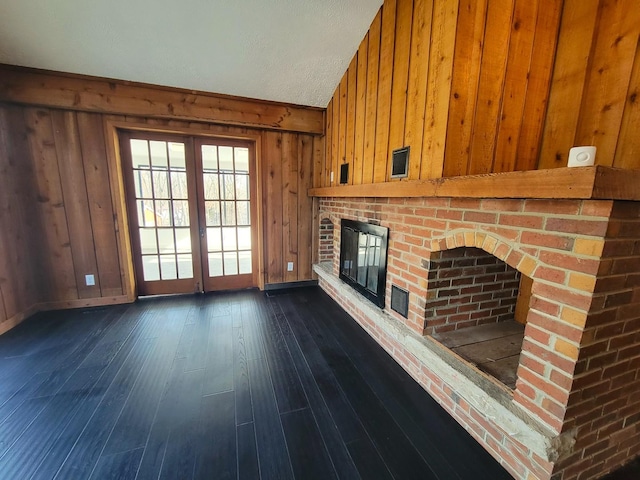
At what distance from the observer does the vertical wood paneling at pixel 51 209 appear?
272cm

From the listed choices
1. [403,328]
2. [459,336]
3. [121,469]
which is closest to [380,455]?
[403,328]

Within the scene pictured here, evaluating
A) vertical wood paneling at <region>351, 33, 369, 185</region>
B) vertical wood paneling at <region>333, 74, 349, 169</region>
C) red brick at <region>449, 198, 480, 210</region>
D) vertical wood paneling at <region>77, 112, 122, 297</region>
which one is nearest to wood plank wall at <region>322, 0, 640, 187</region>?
red brick at <region>449, 198, 480, 210</region>

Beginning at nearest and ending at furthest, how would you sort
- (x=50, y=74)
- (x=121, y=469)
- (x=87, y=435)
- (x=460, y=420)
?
(x=121, y=469), (x=87, y=435), (x=460, y=420), (x=50, y=74)

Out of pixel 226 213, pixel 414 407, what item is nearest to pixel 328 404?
pixel 414 407

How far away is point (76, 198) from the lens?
9.55ft

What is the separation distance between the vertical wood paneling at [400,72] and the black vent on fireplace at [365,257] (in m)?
0.77

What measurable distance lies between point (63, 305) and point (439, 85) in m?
4.29

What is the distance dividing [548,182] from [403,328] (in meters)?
1.35

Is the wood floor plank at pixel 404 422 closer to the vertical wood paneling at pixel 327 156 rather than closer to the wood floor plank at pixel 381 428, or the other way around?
the wood floor plank at pixel 381 428

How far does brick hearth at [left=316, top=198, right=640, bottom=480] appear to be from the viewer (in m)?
1.02

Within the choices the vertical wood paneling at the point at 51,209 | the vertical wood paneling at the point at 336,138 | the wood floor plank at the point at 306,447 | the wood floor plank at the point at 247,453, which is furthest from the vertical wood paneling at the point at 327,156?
the vertical wood paneling at the point at 51,209

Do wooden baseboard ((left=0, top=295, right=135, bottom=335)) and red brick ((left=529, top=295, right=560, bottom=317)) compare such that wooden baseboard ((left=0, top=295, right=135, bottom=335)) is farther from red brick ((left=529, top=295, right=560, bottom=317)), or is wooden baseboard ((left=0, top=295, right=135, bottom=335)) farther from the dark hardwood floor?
red brick ((left=529, top=295, right=560, bottom=317))

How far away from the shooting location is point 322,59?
2729 mm

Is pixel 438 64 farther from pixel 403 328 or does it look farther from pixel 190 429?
pixel 190 429
